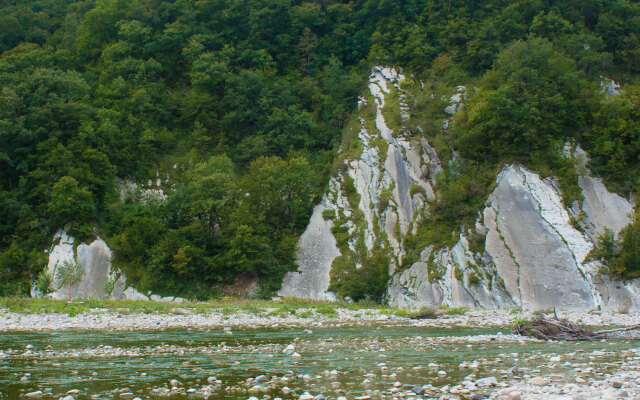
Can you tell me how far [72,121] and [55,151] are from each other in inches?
159

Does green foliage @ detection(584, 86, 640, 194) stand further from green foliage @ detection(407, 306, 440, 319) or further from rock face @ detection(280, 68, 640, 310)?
green foliage @ detection(407, 306, 440, 319)

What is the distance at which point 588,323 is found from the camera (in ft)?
74.6

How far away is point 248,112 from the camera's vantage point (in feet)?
165

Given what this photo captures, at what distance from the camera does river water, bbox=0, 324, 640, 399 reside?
9820 millimetres

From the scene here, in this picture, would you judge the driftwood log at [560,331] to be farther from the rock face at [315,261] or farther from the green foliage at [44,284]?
the green foliage at [44,284]

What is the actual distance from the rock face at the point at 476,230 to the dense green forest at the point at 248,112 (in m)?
1.54

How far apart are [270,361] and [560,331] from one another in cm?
1092

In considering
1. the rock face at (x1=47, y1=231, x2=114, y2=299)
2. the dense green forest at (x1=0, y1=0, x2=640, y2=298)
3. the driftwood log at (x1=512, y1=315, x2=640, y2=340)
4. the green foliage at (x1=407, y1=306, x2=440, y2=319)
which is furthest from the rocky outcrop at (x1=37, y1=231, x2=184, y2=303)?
the driftwood log at (x1=512, y1=315, x2=640, y2=340)

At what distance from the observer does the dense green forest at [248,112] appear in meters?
39.5

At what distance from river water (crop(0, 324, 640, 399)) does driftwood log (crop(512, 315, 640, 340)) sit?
2.45 feet

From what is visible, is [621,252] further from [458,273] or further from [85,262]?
[85,262]

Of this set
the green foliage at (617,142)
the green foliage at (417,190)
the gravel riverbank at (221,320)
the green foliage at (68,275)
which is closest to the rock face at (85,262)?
the green foliage at (68,275)

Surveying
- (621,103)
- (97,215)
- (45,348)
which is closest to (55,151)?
(97,215)

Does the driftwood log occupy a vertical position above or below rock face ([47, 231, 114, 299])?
below
